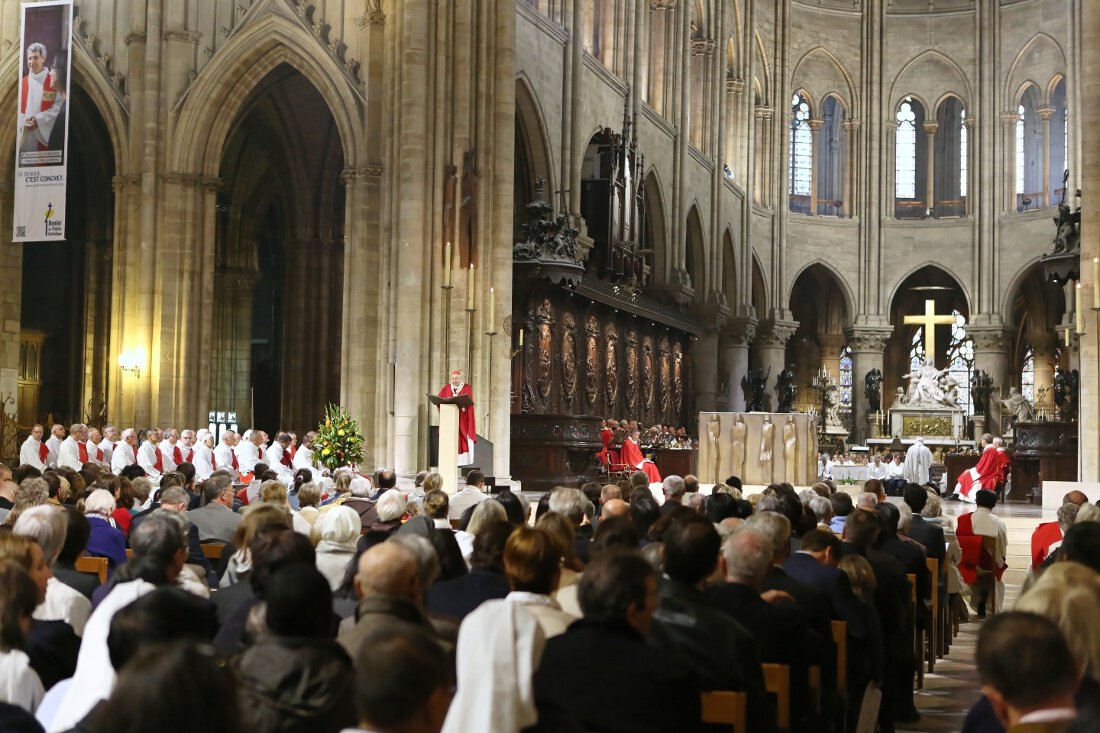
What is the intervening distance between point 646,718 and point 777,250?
4089 centimetres

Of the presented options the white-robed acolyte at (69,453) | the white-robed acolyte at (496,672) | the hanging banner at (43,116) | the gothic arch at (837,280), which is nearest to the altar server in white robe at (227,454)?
the white-robed acolyte at (69,453)

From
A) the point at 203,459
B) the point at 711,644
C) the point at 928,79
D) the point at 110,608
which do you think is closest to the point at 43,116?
the point at 203,459

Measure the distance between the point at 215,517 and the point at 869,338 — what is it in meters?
37.3

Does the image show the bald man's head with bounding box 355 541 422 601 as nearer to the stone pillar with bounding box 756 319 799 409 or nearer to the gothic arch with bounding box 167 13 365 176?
the gothic arch with bounding box 167 13 365 176

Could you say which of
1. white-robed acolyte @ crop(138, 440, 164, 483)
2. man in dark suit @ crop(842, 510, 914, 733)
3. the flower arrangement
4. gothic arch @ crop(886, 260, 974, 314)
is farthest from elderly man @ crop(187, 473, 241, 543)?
gothic arch @ crop(886, 260, 974, 314)

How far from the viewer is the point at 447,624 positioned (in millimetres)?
4398

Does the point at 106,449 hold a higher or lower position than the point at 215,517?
higher

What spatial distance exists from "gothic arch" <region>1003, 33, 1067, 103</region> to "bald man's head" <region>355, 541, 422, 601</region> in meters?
42.3

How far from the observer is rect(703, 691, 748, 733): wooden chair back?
4.26 m

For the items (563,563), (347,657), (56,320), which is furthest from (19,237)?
(347,657)

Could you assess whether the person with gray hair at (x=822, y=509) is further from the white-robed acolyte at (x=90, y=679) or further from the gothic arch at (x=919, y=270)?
the gothic arch at (x=919, y=270)

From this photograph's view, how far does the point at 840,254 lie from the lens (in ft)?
147

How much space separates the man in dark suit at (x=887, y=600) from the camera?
7305mm

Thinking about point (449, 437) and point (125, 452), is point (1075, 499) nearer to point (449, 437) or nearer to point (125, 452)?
point (449, 437)
